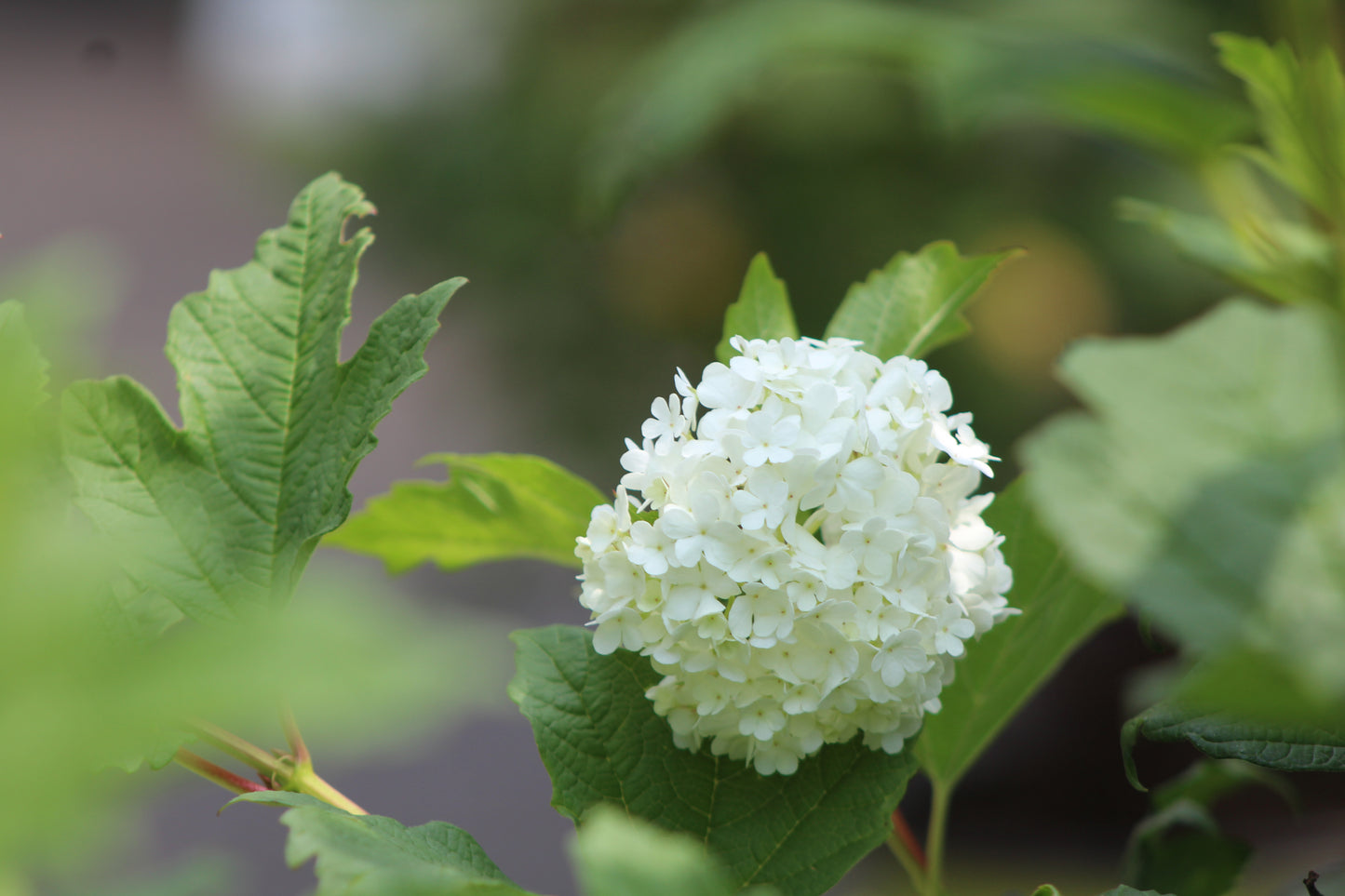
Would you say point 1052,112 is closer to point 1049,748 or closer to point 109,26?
point 1049,748

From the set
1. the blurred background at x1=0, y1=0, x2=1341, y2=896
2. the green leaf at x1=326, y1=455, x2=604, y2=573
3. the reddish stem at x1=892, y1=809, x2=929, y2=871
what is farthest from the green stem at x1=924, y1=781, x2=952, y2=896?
the blurred background at x1=0, y1=0, x2=1341, y2=896

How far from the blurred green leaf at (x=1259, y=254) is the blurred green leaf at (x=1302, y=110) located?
38 mm

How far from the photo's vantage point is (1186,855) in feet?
2.33

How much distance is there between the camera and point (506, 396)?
3.35 m

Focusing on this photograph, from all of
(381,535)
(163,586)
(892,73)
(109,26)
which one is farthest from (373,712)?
(109,26)

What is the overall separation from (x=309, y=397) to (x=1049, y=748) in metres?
3.59

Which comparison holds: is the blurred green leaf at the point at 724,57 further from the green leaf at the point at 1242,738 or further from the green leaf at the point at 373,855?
the green leaf at the point at 373,855

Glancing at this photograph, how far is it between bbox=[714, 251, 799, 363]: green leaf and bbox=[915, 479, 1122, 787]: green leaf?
18 cm

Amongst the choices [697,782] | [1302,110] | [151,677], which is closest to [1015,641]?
[697,782]

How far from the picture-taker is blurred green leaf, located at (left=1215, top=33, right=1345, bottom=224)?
53cm

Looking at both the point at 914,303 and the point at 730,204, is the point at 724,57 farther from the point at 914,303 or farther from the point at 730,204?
the point at 730,204

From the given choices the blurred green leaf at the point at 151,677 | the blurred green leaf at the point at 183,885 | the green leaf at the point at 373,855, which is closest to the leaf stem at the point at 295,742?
the green leaf at the point at 373,855

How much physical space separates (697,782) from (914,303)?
34 centimetres

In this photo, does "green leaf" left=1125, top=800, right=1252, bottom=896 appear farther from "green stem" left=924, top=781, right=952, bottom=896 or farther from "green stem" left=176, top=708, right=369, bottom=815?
"green stem" left=176, top=708, right=369, bottom=815
